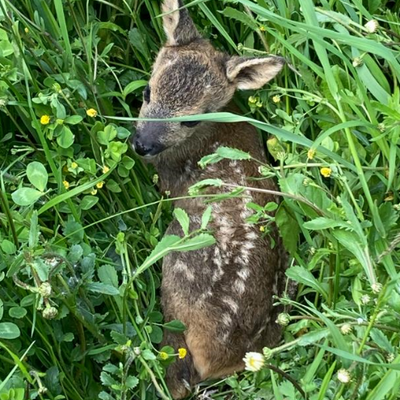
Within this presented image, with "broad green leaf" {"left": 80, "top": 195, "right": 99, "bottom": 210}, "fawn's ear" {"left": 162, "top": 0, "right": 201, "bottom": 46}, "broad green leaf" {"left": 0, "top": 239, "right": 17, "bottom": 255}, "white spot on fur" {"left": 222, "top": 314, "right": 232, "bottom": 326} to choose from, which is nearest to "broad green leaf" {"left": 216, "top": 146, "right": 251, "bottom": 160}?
"broad green leaf" {"left": 80, "top": 195, "right": 99, "bottom": 210}

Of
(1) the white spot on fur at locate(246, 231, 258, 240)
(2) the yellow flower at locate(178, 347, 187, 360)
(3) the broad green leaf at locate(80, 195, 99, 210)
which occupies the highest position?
(3) the broad green leaf at locate(80, 195, 99, 210)

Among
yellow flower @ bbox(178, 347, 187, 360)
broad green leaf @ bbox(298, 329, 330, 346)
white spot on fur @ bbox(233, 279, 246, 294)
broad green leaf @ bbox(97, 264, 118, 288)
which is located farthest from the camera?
white spot on fur @ bbox(233, 279, 246, 294)

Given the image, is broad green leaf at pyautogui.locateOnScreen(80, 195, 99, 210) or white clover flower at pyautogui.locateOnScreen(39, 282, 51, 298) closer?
white clover flower at pyautogui.locateOnScreen(39, 282, 51, 298)

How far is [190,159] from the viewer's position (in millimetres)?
3215

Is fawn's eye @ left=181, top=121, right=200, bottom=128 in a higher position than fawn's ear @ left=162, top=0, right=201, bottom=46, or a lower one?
lower

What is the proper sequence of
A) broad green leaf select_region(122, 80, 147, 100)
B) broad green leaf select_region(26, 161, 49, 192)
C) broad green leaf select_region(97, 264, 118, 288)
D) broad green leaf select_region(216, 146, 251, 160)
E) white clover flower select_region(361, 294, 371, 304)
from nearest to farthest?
1. white clover flower select_region(361, 294, 371, 304)
2. broad green leaf select_region(216, 146, 251, 160)
3. broad green leaf select_region(26, 161, 49, 192)
4. broad green leaf select_region(97, 264, 118, 288)
5. broad green leaf select_region(122, 80, 147, 100)

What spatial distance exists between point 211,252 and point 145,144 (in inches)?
22.3

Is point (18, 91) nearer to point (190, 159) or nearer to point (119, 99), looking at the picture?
point (119, 99)

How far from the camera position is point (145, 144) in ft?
9.70

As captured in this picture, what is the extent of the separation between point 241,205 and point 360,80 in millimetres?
774

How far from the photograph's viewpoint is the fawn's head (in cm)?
292

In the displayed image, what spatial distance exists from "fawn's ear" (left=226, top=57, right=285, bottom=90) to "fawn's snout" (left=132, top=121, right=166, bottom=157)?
40 centimetres

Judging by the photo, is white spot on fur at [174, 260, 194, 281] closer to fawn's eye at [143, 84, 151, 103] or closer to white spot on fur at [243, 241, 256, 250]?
white spot on fur at [243, 241, 256, 250]

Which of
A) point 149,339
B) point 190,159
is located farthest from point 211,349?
point 190,159
